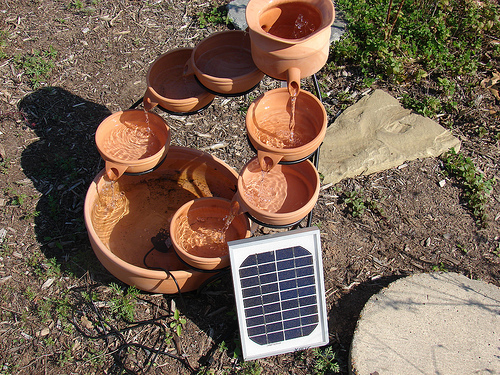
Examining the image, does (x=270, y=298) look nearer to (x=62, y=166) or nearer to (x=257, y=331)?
(x=257, y=331)

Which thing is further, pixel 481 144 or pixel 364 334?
pixel 481 144

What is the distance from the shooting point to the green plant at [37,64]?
460cm

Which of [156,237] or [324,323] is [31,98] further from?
[324,323]

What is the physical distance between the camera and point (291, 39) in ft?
8.72

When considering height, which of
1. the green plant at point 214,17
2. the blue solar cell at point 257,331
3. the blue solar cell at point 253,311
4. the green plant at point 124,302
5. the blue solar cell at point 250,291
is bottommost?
the green plant at point 124,302

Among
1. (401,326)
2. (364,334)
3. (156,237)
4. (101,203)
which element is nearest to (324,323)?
(364,334)

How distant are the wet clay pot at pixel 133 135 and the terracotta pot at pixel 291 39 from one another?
0.99 m

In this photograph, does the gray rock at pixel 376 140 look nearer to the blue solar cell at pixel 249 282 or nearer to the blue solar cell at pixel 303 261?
the blue solar cell at pixel 303 261

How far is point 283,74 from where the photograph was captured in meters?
2.63

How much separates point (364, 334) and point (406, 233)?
43.3 inches

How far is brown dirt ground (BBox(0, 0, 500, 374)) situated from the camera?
302 cm

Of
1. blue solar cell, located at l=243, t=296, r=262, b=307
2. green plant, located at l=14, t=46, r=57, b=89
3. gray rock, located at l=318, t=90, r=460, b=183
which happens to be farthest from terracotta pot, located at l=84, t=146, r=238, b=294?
green plant, located at l=14, t=46, r=57, b=89

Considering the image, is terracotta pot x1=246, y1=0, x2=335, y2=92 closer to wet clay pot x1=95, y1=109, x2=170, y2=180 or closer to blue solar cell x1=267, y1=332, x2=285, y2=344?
wet clay pot x1=95, y1=109, x2=170, y2=180

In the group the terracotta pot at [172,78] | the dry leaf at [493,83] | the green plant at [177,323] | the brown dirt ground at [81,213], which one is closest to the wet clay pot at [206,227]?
the brown dirt ground at [81,213]
